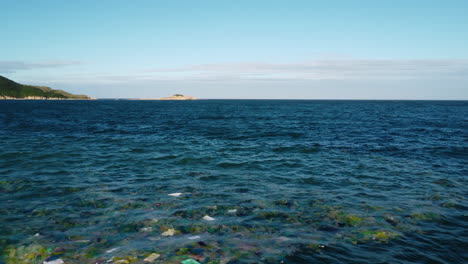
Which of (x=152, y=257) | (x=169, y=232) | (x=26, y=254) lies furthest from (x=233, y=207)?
(x=26, y=254)

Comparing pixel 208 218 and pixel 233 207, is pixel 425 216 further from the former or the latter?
pixel 208 218

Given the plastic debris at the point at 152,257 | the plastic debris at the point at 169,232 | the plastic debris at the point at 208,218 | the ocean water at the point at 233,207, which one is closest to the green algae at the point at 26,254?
the ocean water at the point at 233,207

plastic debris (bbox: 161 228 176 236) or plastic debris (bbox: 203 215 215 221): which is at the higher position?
plastic debris (bbox: 203 215 215 221)

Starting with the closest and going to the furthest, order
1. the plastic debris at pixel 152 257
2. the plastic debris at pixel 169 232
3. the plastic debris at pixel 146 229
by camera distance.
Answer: the plastic debris at pixel 152 257 → the plastic debris at pixel 169 232 → the plastic debris at pixel 146 229

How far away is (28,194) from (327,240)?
13.4 meters

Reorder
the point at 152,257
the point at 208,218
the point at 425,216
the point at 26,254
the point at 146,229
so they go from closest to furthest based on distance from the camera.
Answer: the point at 152,257, the point at 26,254, the point at 146,229, the point at 208,218, the point at 425,216

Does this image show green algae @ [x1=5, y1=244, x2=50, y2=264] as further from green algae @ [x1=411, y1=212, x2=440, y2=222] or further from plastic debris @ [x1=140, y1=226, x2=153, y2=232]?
green algae @ [x1=411, y1=212, x2=440, y2=222]

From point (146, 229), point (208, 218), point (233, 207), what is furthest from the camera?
point (233, 207)

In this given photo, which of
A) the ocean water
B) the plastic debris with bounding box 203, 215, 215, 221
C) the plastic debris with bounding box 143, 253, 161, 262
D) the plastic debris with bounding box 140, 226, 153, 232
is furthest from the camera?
the plastic debris with bounding box 203, 215, 215, 221

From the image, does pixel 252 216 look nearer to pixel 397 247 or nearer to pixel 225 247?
pixel 225 247

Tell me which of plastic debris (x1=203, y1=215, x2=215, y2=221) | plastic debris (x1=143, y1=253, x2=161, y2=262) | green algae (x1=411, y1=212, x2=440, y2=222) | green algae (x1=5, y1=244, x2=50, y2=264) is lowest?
green algae (x1=5, y1=244, x2=50, y2=264)

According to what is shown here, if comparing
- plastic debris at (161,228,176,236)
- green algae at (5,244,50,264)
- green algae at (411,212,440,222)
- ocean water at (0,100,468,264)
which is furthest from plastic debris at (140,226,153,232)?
green algae at (411,212,440,222)

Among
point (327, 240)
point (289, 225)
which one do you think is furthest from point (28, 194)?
point (327, 240)

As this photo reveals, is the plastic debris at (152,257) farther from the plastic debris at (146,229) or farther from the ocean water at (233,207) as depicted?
the plastic debris at (146,229)
